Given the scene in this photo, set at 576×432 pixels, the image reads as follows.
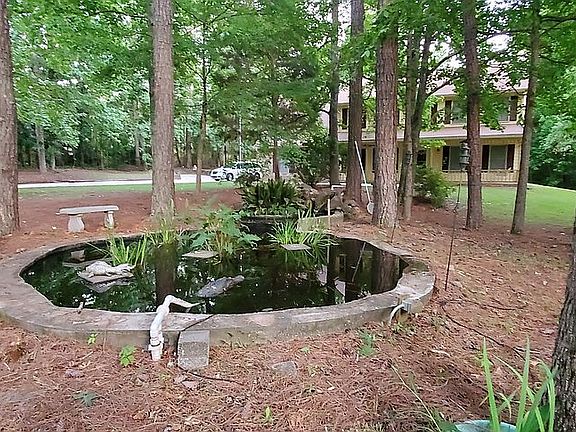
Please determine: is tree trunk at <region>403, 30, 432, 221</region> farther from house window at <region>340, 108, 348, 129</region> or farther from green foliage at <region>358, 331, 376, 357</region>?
house window at <region>340, 108, 348, 129</region>

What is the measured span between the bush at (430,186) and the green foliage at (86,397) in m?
11.2

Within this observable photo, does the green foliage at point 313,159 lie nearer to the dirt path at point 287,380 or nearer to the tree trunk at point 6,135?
the tree trunk at point 6,135

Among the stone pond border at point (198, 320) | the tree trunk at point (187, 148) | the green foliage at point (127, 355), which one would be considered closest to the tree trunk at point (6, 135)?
the stone pond border at point (198, 320)

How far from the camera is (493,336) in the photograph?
306cm

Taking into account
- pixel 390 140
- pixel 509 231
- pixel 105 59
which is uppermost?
pixel 105 59

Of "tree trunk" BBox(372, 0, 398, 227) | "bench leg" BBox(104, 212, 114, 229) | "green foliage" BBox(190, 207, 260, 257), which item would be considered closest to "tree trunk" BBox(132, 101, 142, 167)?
"bench leg" BBox(104, 212, 114, 229)

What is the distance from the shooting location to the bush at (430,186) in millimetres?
12234

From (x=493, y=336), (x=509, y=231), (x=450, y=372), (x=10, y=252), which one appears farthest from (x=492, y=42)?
(x=10, y=252)

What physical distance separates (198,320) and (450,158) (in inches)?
905

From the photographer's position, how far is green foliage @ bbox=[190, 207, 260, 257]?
16.3 feet

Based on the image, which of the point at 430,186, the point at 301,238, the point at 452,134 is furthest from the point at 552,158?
the point at 301,238

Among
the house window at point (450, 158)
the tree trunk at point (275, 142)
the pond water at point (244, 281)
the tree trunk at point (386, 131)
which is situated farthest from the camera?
the house window at point (450, 158)

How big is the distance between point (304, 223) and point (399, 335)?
3431 mm

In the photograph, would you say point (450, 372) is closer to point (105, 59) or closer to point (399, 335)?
point (399, 335)
